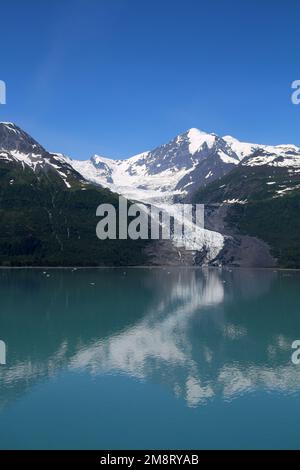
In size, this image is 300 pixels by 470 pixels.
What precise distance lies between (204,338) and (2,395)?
4227cm

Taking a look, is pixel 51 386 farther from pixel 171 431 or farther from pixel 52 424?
pixel 171 431

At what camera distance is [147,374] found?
211ft

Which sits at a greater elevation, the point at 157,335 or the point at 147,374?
the point at 157,335

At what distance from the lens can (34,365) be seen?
66.9 metres

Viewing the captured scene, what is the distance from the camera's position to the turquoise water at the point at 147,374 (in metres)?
44.9

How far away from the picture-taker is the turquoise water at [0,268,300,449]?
44.9 m
